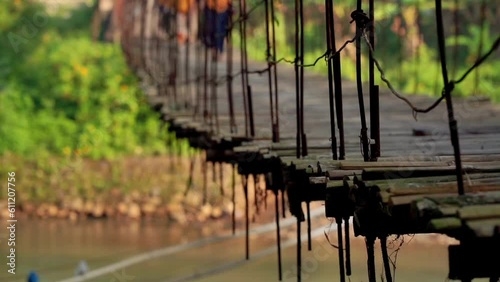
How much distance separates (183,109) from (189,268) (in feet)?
13.9

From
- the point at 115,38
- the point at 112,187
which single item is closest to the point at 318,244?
the point at 112,187

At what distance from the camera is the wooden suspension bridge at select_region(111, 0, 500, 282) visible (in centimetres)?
245

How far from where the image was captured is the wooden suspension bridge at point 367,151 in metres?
2.45

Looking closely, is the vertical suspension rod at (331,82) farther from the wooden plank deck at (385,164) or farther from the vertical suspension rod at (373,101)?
the vertical suspension rod at (373,101)

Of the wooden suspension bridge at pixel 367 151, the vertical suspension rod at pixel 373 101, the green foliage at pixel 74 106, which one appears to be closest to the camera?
the wooden suspension bridge at pixel 367 151

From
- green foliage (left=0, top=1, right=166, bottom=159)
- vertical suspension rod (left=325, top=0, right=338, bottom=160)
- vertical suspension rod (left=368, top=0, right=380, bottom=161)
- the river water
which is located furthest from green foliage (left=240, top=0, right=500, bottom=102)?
vertical suspension rod (left=368, top=0, right=380, bottom=161)

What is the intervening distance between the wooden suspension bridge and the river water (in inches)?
127

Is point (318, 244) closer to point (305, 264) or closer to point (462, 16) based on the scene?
point (305, 264)

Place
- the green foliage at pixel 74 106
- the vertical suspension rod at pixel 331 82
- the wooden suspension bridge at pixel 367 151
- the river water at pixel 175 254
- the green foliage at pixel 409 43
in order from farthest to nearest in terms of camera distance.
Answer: the green foliage at pixel 74 106, the green foliage at pixel 409 43, the river water at pixel 175 254, the vertical suspension rod at pixel 331 82, the wooden suspension bridge at pixel 367 151

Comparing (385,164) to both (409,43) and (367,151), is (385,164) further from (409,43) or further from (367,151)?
(409,43)

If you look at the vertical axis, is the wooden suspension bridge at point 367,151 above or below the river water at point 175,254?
above

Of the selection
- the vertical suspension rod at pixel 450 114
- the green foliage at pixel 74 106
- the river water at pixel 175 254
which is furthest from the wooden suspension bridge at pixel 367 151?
the green foliage at pixel 74 106

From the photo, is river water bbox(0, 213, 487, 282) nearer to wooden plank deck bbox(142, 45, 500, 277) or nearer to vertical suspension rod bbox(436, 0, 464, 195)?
wooden plank deck bbox(142, 45, 500, 277)

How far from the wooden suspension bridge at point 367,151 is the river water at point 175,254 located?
324 centimetres
